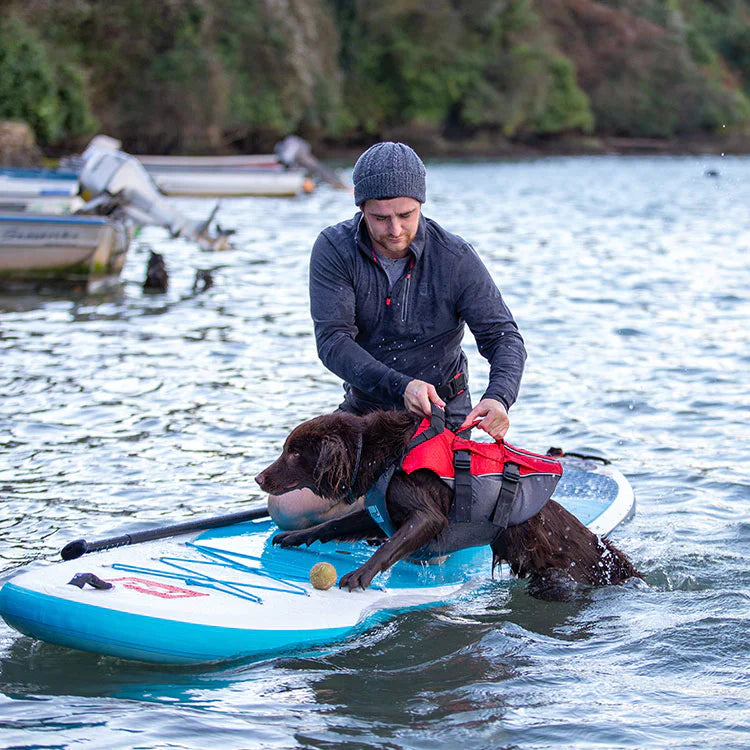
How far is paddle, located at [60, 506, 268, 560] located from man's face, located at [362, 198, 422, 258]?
1.88 metres

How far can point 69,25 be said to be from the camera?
153ft

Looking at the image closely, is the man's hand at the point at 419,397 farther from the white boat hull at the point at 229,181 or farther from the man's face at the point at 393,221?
the white boat hull at the point at 229,181

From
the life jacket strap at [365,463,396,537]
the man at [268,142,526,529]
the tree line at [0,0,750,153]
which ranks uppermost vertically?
the tree line at [0,0,750,153]

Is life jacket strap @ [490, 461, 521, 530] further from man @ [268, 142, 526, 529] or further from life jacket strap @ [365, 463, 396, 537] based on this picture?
life jacket strap @ [365, 463, 396, 537]

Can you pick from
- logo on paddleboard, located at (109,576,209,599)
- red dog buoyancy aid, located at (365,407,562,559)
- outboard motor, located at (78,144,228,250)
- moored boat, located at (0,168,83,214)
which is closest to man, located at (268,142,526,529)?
red dog buoyancy aid, located at (365,407,562,559)

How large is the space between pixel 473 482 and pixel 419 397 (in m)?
0.50

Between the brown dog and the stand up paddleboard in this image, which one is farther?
the brown dog

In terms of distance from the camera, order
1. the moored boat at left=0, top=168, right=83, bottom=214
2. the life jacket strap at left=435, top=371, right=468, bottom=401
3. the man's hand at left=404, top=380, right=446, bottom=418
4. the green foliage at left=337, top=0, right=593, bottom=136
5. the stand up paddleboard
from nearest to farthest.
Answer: the stand up paddleboard < the man's hand at left=404, top=380, right=446, bottom=418 < the life jacket strap at left=435, top=371, right=468, bottom=401 < the moored boat at left=0, top=168, right=83, bottom=214 < the green foliage at left=337, top=0, right=593, bottom=136

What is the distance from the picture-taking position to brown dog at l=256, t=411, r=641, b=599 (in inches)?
200

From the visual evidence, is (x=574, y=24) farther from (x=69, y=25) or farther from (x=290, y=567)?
(x=290, y=567)

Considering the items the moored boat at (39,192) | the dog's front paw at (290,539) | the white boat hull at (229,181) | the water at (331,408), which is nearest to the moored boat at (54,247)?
the water at (331,408)

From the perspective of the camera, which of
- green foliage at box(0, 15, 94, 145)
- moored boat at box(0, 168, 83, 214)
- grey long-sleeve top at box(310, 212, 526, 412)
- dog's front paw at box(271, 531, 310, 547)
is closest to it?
grey long-sleeve top at box(310, 212, 526, 412)

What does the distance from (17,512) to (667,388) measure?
20.2 ft

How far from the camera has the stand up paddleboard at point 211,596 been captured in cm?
492
